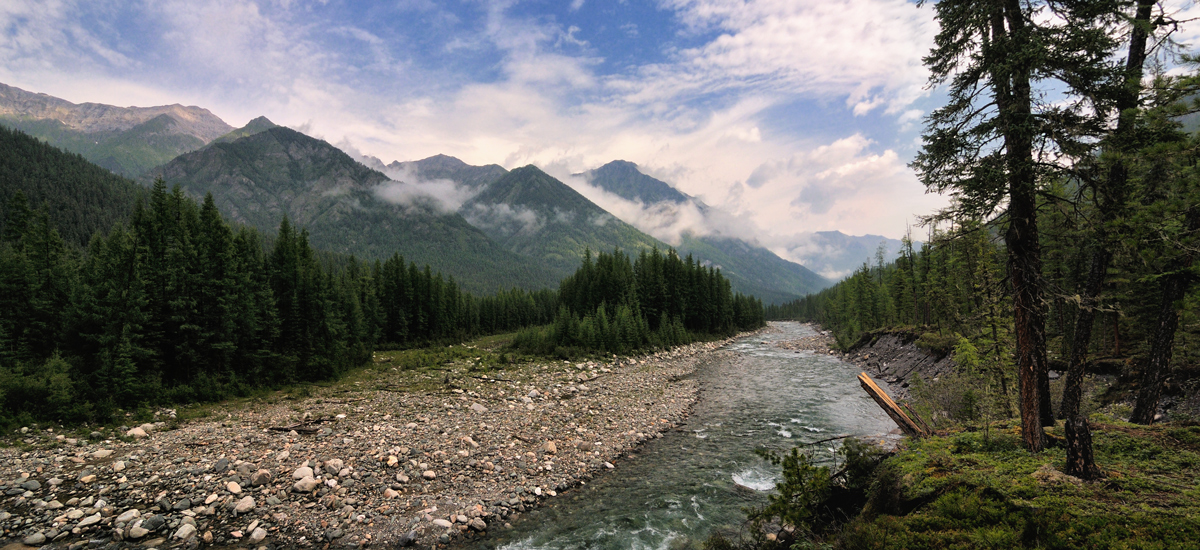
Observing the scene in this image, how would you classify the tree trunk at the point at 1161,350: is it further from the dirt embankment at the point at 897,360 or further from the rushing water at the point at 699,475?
the dirt embankment at the point at 897,360

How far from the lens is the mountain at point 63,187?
10575 cm

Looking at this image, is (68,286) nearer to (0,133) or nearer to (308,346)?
(308,346)

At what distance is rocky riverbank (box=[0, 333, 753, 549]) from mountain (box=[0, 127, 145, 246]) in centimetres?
13489

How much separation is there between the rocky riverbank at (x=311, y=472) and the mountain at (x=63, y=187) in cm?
13489

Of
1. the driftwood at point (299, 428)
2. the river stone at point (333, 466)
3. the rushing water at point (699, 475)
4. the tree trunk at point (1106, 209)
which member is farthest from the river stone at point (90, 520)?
the tree trunk at point (1106, 209)

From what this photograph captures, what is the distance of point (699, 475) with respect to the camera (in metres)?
13.9

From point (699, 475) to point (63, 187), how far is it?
19111cm

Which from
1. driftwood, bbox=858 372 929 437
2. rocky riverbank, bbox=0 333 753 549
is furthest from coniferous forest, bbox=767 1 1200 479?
rocky riverbank, bbox=0 333 753 549

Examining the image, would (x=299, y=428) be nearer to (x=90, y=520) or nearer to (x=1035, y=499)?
(x=90, y=520)

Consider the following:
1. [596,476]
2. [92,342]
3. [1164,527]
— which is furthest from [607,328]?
[1164,527]

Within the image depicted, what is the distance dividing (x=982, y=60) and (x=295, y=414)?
24860 mm

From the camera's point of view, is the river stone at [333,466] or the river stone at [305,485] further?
the river stone at [333,466]

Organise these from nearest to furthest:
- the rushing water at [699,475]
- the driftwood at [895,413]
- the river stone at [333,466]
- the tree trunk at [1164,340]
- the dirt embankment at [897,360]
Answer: the tree trunk at [1164,340], the rushing water at [699,475], the driftwood at [895,413], the river stone at [333,466], the dirt embankment at [897,360]

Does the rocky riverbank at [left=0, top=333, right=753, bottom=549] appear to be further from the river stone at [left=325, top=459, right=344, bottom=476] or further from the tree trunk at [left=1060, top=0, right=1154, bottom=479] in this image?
the tree trunk at [left=1060, top=0, right=1154, bottom=479]
